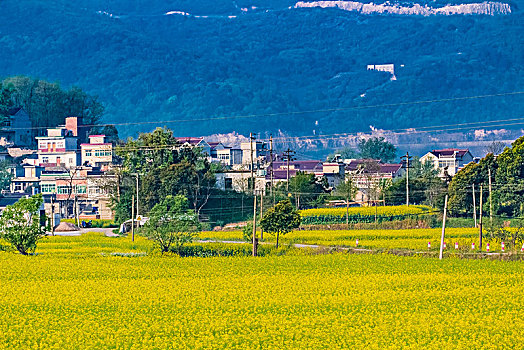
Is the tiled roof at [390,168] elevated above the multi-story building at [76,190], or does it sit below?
above

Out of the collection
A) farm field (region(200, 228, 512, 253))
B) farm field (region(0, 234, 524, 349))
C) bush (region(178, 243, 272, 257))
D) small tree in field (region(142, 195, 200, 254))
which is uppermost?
small tree in field (region(142, 195, 200, 254))

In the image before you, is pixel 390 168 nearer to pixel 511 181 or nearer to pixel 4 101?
pixel 4 101

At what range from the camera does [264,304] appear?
104 feet

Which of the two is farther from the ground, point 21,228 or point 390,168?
point 390,168

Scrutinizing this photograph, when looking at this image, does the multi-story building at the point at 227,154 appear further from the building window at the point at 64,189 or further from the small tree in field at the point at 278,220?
the small tree in field at the point at 278,220

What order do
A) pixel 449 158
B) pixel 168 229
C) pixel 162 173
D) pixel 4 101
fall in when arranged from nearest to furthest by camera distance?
pixel 168 229 < pixel 162 173 < pixel 4 101 < pixel 449 158

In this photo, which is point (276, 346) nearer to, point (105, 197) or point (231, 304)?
point (231, 304)

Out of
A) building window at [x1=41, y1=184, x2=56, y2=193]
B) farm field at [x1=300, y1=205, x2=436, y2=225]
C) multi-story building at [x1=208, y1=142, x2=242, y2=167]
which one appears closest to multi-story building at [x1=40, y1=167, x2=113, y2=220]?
building window at [x1=41, y1=184, x2=56, y2=193]

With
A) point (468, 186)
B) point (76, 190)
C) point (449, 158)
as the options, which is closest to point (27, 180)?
point (76, 190)

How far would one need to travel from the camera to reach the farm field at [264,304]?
2456cm

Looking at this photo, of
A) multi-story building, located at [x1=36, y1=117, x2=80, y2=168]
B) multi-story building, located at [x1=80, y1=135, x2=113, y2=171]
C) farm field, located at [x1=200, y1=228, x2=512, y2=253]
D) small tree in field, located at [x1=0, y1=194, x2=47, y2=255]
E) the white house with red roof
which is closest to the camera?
small tree in field, located at [x1=0, y1=194, x2=47, y2=255]

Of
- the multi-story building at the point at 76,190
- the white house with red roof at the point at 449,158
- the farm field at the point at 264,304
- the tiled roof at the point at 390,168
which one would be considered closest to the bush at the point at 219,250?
the farm field at the point at 264,304

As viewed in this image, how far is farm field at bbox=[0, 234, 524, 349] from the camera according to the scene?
2456 centimetres

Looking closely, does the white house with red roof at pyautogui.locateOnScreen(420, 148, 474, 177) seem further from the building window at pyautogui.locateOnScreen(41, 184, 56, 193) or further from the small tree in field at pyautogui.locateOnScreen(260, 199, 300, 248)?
the small tree in field at pyautogui.locateOnScreen(260, 199, 300, 248)
